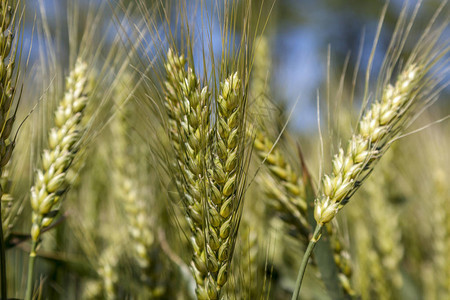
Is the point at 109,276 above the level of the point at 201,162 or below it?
below

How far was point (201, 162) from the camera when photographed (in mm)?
530

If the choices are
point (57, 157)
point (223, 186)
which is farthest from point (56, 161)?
point (223, 186)

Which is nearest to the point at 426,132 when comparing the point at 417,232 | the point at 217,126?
the point at 417,232

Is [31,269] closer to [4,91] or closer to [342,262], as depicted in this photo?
[4,91]

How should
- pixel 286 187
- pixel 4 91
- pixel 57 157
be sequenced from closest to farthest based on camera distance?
pixel 4 91, pixel 57 157, pixel 286 187

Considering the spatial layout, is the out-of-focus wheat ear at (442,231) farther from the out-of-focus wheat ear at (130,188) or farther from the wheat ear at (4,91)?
the wheat ear at (4,91)

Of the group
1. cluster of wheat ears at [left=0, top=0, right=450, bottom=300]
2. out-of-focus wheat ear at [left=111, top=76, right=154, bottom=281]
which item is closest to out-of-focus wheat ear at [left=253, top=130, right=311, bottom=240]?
cluster of wheat ears at [left=0, top=0, right=450, bottom=300]

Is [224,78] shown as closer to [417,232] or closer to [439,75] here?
[439,75]

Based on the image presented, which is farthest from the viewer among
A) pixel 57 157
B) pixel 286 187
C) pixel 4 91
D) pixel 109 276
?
pixel 109 276

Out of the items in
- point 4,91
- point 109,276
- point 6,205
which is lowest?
point 109,276

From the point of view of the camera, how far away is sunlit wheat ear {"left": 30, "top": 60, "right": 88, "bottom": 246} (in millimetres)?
565

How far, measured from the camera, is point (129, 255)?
975 mm

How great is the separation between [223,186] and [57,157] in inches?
9.4

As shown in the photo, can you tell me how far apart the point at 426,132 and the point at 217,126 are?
114cm
